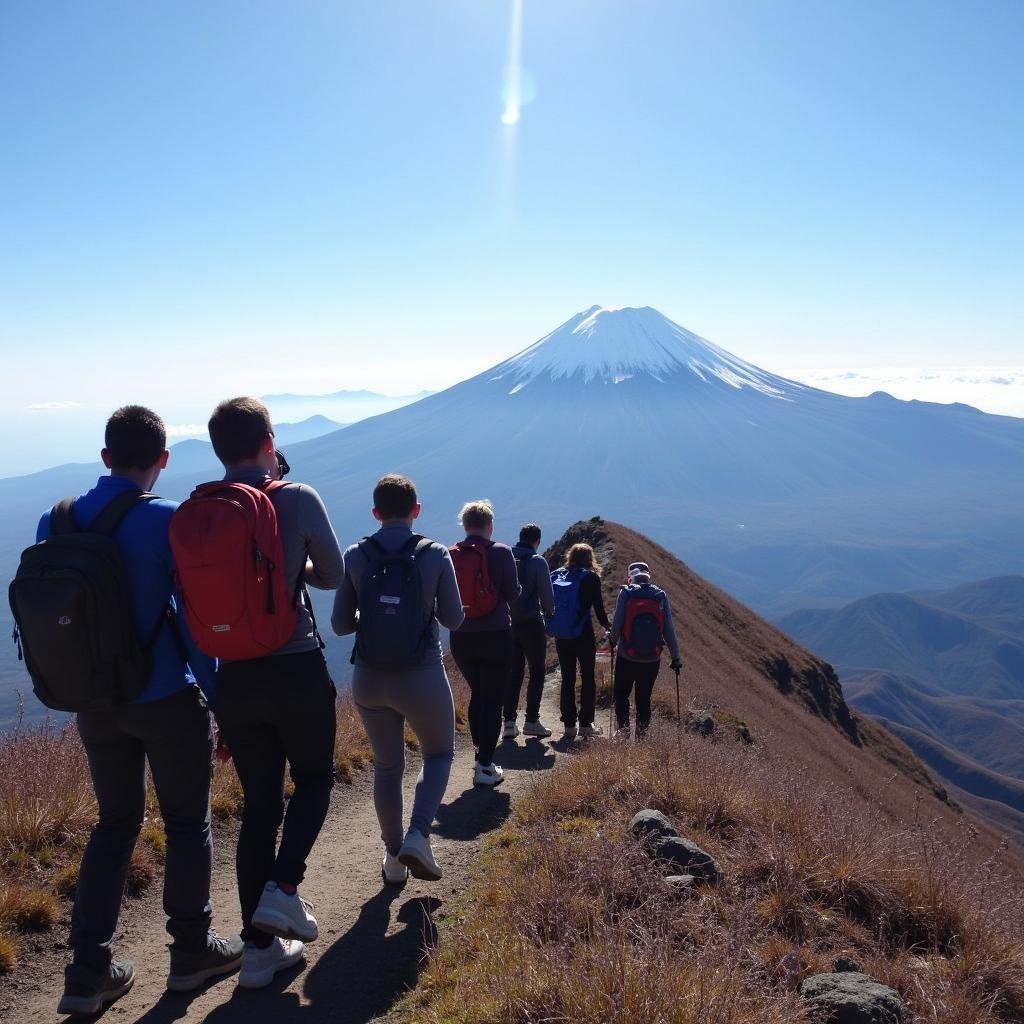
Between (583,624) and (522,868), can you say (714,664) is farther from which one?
(522,868)

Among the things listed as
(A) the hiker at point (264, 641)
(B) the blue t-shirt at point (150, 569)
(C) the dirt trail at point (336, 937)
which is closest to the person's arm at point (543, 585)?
(C) the dirt trail at point (336, 937)

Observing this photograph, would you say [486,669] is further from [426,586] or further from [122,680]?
[122,680]

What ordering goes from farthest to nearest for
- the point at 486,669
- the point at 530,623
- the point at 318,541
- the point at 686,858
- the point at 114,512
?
the point at 530,623, the point at 486,669, the point at 686,858, the point at 318,541, the point at 114,512

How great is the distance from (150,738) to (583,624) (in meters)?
6.09

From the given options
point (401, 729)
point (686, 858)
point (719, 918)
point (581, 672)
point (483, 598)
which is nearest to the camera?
point (719, 918)

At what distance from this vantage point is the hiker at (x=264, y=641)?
3072 millimetres

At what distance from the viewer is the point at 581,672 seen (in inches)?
355

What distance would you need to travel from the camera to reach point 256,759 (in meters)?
3.40

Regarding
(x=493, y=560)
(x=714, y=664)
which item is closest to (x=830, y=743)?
(x=714, y=664)

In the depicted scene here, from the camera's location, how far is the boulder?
179 inches

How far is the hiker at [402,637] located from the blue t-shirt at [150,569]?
3.28 ft

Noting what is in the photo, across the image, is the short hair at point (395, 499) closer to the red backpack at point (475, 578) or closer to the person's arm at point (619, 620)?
the red backpack at point (475, 578)

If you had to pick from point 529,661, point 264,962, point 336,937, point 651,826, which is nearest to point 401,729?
point 336,937

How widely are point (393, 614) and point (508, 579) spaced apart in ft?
7.48
